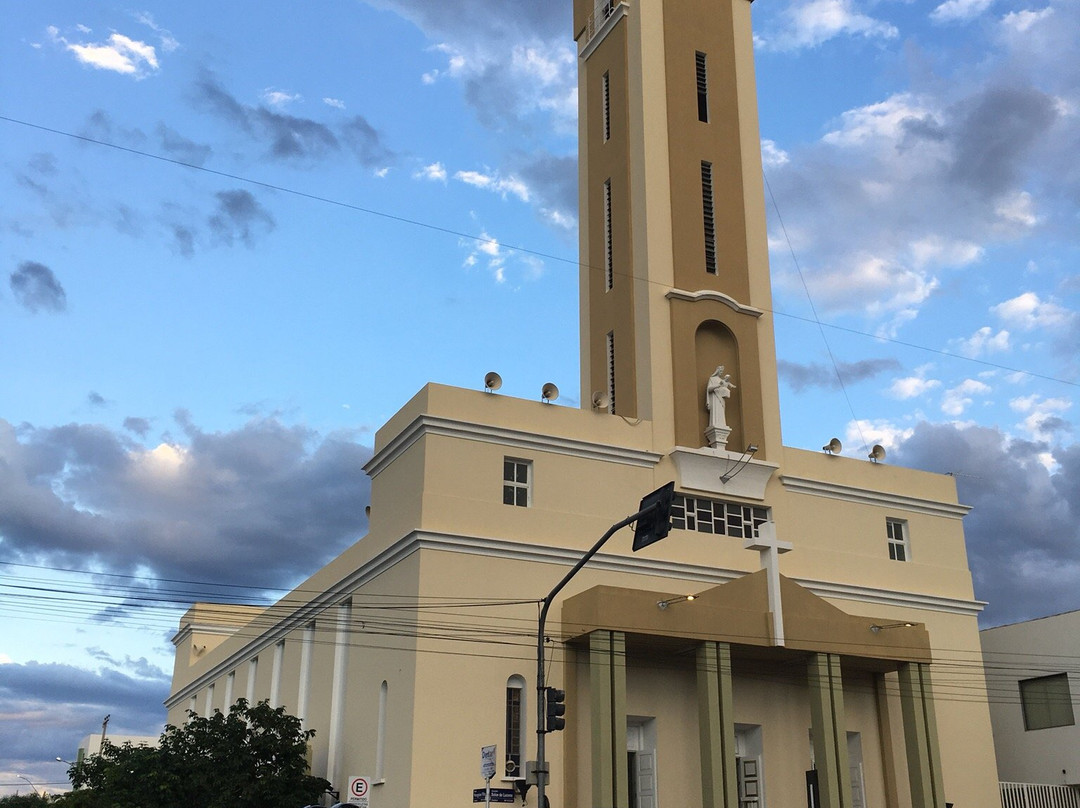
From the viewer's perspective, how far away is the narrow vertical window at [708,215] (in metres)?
40.6

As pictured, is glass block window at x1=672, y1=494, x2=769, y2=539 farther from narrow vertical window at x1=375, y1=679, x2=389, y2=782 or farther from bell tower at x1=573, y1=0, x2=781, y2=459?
narrow vertical window at x1=375, y1=679, x2=389, y2=782

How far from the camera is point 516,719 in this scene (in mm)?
31594

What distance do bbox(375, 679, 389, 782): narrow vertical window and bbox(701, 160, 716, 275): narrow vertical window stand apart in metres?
17.4

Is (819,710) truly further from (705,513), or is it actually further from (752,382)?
(752,382)

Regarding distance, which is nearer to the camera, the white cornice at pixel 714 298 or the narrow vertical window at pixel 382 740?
A: the narrow vertical window at pixel 382 740

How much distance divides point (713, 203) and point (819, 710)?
692 inches

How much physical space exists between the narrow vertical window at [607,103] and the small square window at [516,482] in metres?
14.5

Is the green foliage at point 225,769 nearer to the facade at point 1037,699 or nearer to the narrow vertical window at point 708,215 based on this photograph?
the narrow vertical window at point 708,215

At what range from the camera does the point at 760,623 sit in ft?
107

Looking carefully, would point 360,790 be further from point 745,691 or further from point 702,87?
point 702,87

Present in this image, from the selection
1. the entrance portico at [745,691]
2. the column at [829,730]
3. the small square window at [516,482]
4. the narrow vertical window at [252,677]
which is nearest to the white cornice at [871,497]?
the entrance portico at [745,691]

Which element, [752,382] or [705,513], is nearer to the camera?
[705,513]

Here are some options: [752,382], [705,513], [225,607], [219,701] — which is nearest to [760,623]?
[705,513]

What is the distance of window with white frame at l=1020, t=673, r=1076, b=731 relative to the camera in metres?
42.2
